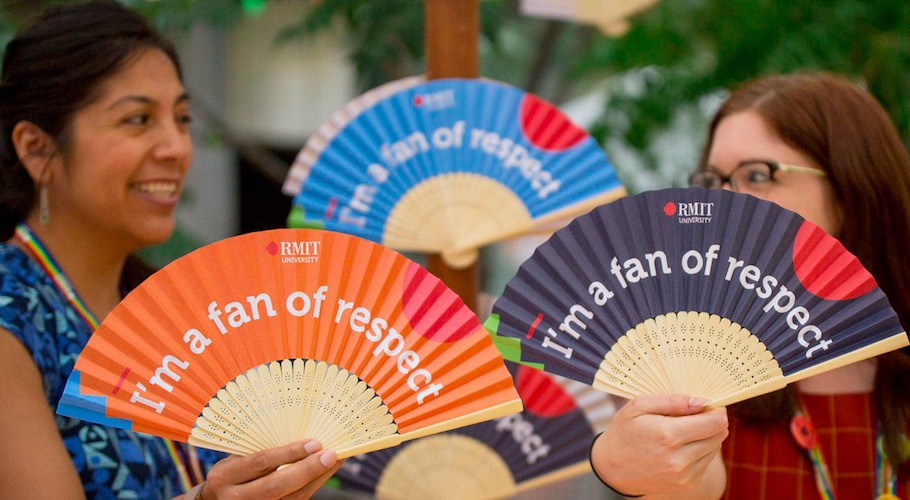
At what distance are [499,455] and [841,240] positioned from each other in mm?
965

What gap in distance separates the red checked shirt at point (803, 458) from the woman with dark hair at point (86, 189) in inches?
44.9

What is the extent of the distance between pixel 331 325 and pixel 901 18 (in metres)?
2.81

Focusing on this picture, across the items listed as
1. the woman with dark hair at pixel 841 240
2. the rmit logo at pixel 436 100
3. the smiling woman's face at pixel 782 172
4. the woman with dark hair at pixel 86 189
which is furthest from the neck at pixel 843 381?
the woman with dark hair at pixel 86 189

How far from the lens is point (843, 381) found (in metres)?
1.82

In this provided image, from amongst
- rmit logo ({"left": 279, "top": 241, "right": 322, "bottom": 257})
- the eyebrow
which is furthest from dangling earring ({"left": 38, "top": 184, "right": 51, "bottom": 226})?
rmit logo ({"left": 279, "top": 241, "right": 322, "bottom": 257})

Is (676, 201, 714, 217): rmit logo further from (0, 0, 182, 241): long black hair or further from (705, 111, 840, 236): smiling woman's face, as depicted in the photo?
(0, 0, 182, 241): long black hair

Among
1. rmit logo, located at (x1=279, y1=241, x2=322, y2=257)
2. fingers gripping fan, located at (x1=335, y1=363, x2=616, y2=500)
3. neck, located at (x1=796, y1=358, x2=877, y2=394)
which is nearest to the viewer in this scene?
rmit logo, located at (x1=279, y1=241, x2=322, y2=257)

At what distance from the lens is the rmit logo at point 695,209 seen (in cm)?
143

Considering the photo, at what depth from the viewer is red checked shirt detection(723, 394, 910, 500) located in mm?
1723

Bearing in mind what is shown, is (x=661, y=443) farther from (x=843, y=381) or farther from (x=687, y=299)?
(x=843, y=381)

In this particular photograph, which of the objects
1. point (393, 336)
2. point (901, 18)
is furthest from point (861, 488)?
point (901, 18)

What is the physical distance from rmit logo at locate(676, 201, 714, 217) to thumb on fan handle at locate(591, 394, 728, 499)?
0.30m

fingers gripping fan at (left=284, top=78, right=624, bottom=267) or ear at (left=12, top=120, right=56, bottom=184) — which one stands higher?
ear at (left=12, top=120, right=56, bottom=184)

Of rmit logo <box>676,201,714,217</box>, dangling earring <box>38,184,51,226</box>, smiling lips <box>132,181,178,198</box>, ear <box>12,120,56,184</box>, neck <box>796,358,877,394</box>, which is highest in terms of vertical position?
ear <box>12,120,56,184</box>
